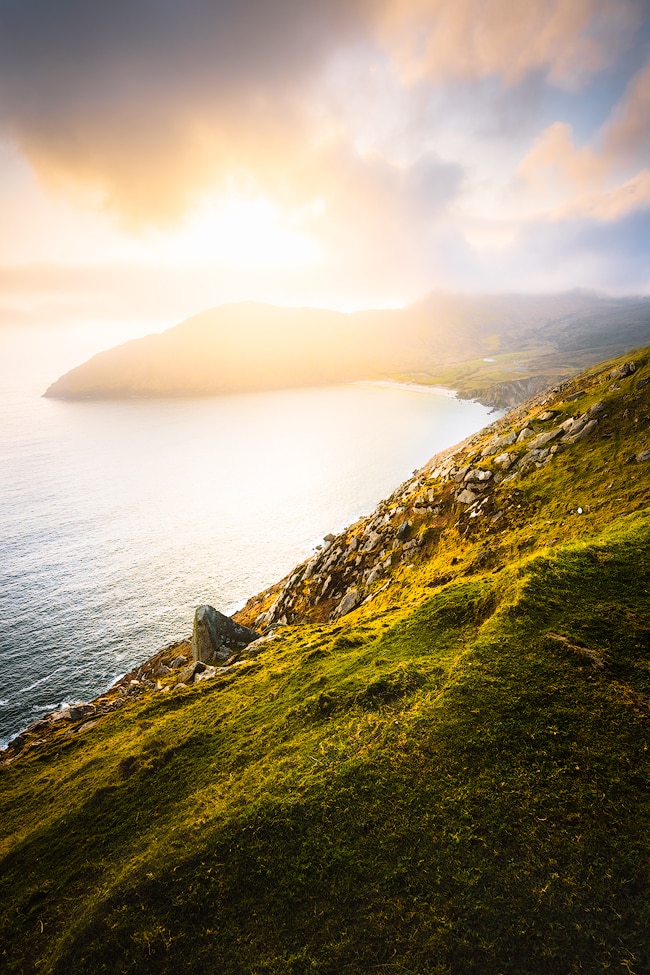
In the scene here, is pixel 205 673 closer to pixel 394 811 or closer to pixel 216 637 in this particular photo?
pixel 216 637

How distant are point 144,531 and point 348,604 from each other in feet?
211

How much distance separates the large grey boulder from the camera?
2827cm

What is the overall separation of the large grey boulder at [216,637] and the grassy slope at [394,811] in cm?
846

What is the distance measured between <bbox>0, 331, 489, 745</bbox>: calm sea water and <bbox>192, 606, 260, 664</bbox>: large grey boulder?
2384 cm

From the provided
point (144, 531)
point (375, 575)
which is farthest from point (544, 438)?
point (144, 531)

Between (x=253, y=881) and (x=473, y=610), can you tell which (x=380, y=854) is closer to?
(x=253, y=881)

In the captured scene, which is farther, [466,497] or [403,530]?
[403,530]

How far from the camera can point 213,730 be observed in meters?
17.1

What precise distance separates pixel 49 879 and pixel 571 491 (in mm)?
32332

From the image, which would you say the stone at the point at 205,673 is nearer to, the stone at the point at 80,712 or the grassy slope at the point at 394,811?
the grassy slope at the point at 394,811

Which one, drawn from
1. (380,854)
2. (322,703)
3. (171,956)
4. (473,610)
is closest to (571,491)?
(473,610)

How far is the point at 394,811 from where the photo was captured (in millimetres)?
10883

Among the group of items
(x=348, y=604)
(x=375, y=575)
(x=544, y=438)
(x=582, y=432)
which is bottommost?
(x=348, y=604)

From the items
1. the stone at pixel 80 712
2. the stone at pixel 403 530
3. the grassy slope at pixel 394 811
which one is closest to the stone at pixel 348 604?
the stone at pixel 403 530
